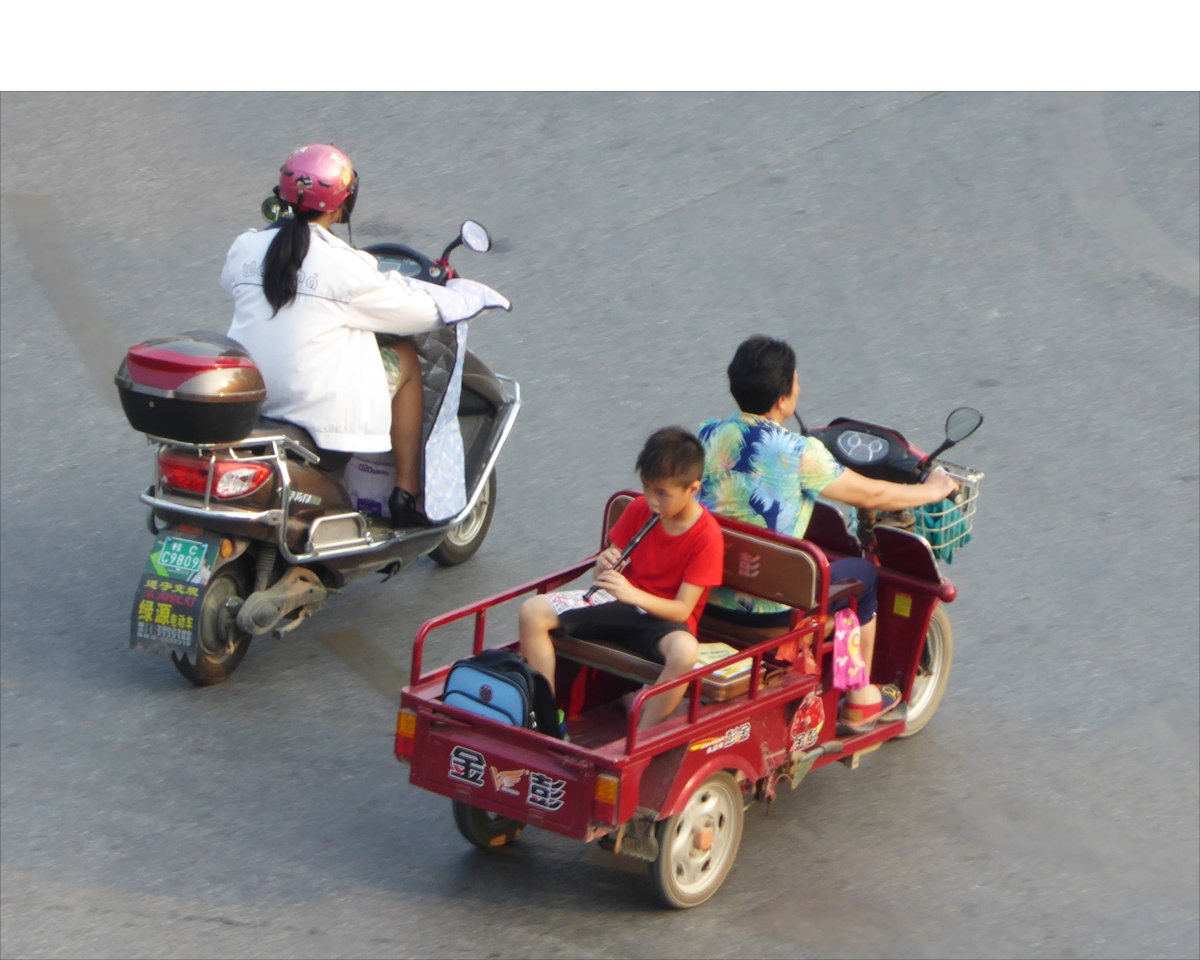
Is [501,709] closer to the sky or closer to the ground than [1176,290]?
closer to the ground

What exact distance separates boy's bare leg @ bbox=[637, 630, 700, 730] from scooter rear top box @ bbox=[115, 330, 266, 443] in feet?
6.35

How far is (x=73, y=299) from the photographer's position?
1002 cm

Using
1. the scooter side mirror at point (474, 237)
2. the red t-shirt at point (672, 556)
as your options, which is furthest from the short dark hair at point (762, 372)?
the scooter side mirror at point (474, 237)

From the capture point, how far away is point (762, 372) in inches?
225

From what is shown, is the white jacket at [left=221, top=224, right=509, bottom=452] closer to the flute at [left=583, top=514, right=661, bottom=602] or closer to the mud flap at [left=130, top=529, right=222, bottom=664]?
the mud flap at [left=130, top=529, right=222, bottom=664]

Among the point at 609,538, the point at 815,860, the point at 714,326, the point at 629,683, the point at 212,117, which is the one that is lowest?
the point at 815,860

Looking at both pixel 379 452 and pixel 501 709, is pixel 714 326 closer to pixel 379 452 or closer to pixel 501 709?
pixel 379 452

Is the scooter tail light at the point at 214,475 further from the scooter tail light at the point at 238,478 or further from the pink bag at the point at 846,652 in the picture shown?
the pink bag at the point at 846,652

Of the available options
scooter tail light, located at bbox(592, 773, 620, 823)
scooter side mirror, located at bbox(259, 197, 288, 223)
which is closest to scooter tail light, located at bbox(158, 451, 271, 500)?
scooter side mirror, located at bbox(259, 197, 288, 223)

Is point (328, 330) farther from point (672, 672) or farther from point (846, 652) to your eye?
point (846, 652)

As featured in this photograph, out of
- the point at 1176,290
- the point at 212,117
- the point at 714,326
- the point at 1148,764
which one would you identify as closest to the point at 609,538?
the point at 1148,764

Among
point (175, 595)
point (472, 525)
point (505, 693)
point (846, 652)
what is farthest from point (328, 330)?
point (846, 652)

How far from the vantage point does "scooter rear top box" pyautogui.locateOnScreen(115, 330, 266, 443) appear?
20.7 feet

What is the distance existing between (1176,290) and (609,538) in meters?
5.16
